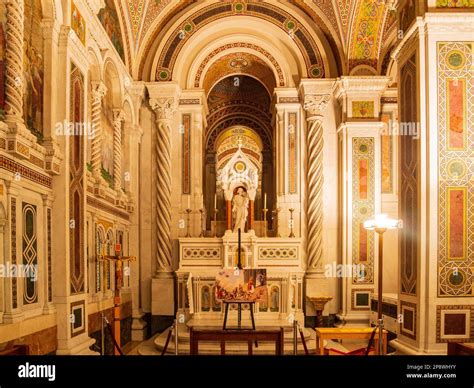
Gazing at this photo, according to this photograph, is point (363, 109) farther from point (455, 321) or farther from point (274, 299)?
point (455, 321)

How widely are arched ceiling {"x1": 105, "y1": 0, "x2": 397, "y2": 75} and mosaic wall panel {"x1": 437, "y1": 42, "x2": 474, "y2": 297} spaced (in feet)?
19.0

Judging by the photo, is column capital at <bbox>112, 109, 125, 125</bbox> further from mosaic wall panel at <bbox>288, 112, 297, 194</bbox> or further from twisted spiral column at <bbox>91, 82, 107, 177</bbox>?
mosaic wall panel at <bbox>288, 112, 297, 194</bbox>

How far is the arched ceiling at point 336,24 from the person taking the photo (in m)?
13.2

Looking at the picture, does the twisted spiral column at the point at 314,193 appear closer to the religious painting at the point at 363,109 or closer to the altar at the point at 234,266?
the altar at the point at 234,266

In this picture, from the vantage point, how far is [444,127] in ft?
25.1

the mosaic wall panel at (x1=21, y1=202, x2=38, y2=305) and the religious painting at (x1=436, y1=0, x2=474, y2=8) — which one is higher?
the religious painting at (x1=436, y1=0, x2=474, y2=8)

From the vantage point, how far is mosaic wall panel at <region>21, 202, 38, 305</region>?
678 centimetres

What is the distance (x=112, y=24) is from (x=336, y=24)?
5.56 m

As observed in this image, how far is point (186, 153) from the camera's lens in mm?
14297

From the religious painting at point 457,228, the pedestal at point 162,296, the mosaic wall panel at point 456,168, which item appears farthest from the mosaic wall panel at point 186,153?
the religious painting at point 457,228

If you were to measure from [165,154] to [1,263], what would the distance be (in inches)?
311

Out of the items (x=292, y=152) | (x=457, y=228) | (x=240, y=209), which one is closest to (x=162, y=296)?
(x=240, y=209)

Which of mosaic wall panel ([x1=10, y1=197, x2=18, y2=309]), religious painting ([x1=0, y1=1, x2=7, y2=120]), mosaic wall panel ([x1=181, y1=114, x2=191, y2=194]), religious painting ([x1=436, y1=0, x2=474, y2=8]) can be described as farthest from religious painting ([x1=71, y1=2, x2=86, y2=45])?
mosaic wall panel ([x1=181, y1=114, x2=191, y2=194])
